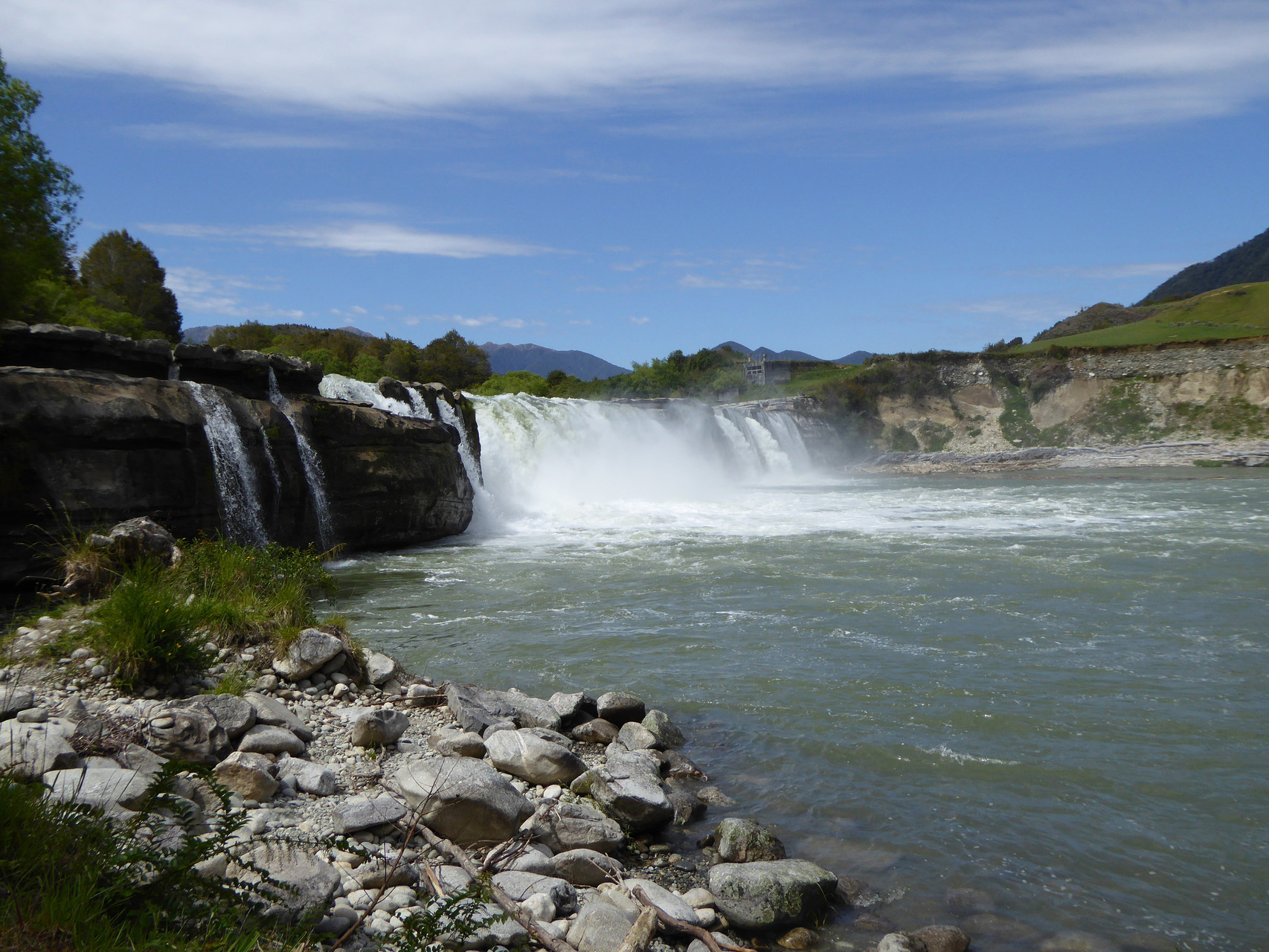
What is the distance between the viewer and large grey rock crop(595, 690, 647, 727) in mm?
7355

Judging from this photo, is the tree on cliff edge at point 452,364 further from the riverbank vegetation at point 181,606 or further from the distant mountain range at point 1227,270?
the distant mountain range at point 1227,270

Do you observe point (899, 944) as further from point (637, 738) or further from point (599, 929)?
point (637, 738)

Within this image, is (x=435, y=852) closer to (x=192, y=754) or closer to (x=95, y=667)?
(x=192, y=754)

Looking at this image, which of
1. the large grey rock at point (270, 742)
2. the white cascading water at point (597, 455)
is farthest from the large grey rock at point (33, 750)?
the white cascading water at point (597, 455)

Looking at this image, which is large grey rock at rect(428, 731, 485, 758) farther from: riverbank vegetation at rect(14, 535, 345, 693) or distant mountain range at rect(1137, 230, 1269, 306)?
distant mountain range at rect(1137, 230, 1269, 306)

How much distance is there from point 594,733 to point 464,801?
7.79ft

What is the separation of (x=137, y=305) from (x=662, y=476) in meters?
26.6

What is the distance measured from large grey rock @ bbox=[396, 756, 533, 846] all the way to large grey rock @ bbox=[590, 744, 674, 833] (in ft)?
2.05

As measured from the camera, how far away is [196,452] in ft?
45.2

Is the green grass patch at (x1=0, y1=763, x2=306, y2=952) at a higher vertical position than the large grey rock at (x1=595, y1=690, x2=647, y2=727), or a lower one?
higher

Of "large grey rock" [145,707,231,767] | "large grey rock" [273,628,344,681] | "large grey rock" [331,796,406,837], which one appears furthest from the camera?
"large grey rock" [273,628,344,681]

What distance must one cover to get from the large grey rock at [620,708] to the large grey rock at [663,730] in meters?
0.14

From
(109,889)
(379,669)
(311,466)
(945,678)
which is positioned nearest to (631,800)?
(379,669)

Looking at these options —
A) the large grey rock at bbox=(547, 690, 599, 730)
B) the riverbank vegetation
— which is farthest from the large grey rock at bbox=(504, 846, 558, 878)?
the riverbank vegetation
